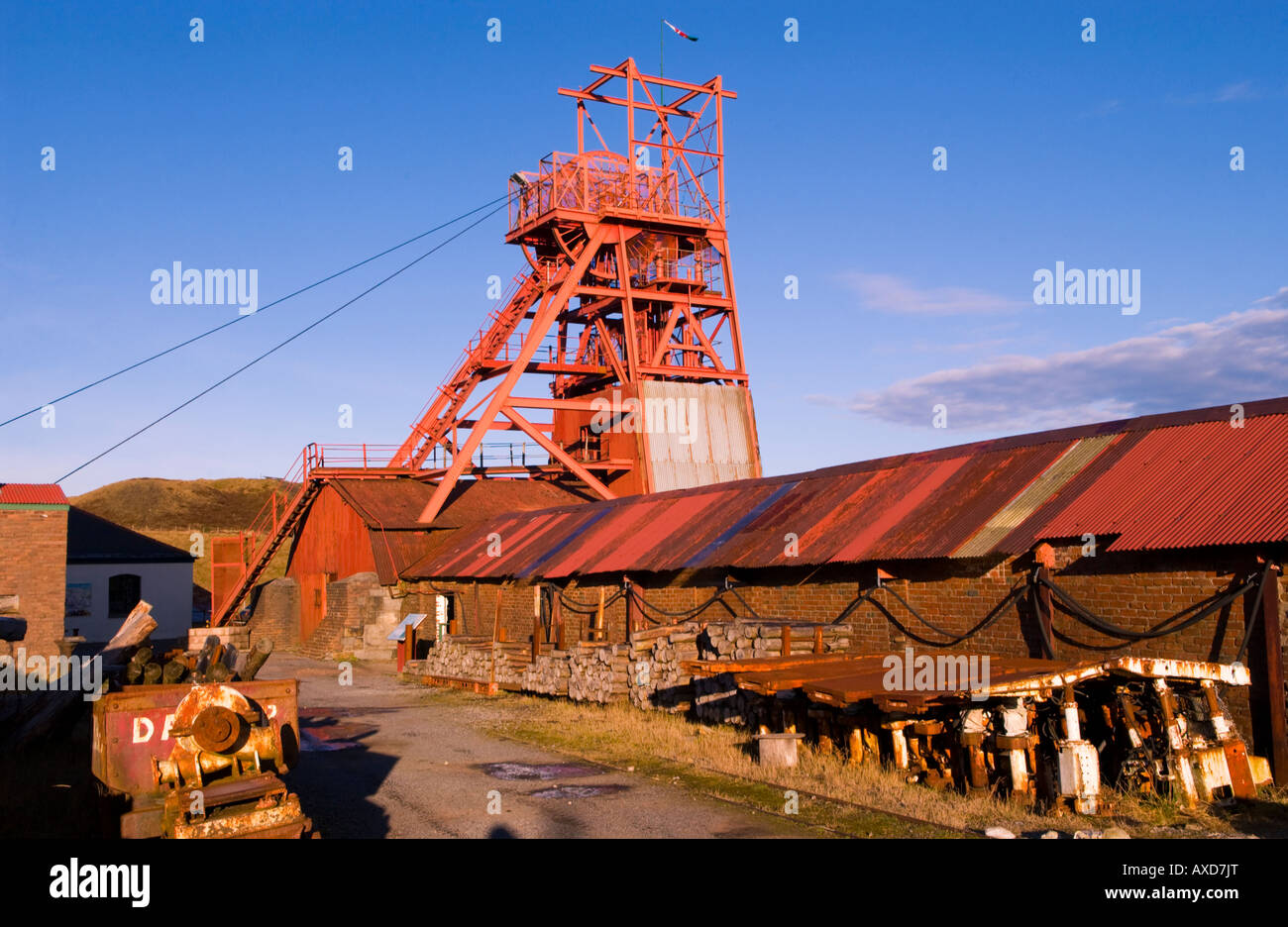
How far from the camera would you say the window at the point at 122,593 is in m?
37.9

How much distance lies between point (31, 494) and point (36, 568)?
1703mm

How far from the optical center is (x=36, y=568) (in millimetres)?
23391

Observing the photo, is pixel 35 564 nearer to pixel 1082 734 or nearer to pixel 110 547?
pixel 110 547

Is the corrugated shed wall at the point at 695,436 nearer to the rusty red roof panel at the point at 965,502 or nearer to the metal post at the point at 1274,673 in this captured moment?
the rusty red roof panel at the point at 965,502

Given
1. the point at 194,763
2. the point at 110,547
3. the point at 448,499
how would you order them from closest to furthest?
the point at 194,763 < the point at 448,499 < the point at 110,547

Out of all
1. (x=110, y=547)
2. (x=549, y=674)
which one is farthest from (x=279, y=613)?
(x=549, y=674)

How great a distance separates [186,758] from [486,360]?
1090 inches

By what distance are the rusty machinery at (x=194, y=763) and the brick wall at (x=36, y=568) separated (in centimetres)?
1631

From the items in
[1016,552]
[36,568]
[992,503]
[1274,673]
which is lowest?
[1274,673]

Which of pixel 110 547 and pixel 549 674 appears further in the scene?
pixel 110 547

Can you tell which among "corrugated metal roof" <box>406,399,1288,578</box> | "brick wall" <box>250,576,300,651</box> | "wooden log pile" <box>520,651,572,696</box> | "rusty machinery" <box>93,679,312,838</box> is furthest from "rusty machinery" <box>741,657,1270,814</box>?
"brick wall" <box>250,576,300,651</box>

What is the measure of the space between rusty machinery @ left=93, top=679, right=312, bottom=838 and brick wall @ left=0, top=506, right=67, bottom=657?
16314mm
